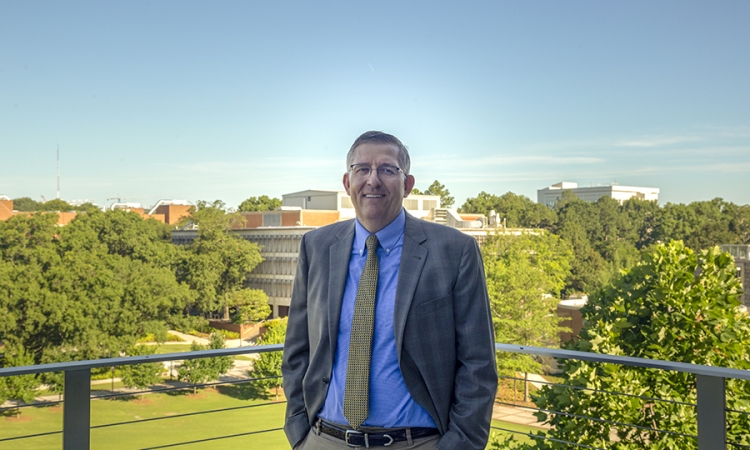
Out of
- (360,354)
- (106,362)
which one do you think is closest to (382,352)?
(360,354)

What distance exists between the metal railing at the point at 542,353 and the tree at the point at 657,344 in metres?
3.82

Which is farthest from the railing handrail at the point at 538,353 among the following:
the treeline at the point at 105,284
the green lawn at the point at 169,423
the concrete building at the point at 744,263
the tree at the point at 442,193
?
the tree at the point at 442,193

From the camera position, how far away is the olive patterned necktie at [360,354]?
174 cm

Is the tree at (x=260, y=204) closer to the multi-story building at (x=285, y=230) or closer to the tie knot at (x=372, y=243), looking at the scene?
the multi-story building at (x=285, y=230)

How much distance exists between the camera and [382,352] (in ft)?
5.81

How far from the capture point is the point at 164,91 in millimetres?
86625

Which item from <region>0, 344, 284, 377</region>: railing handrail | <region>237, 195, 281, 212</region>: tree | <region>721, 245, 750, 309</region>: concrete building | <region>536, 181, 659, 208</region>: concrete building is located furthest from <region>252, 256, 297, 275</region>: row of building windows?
<region>0, 344, 284, 377</region>: railing handrail

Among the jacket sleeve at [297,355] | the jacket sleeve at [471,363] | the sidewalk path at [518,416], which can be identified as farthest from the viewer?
the sidewalk path at [518,416]

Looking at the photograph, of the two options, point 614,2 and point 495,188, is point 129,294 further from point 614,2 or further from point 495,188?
point 614,2

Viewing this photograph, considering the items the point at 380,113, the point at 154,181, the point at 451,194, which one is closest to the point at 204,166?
the point at 154,181

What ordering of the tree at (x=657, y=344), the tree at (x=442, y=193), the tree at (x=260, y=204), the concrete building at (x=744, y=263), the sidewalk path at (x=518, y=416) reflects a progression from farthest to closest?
the tree at (x=442, y=193) < the tree at (x=260, y=204) < the concrete building at (x=744, y=263) < the sidewalk path at (x=518, y=416) < the tree at (x=657, y=344)

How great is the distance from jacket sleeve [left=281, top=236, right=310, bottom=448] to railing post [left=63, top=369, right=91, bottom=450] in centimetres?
83

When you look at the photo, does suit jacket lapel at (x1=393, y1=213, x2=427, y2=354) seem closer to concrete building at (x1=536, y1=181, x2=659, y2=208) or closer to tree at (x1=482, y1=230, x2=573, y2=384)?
tree at (x1=482, y1=230, x2=573, y2=384)

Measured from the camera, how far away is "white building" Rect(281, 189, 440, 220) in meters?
67.0
